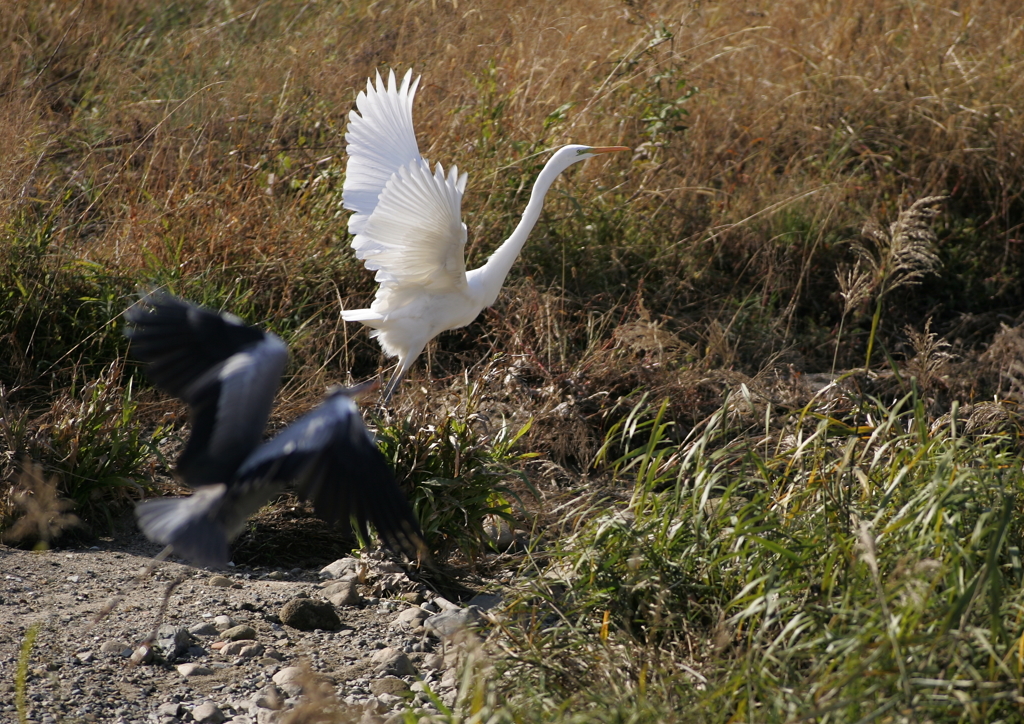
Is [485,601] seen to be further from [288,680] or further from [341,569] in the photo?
[288,680]

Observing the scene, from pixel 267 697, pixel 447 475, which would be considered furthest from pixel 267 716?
pixel 447 475

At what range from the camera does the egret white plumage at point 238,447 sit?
2256 mm

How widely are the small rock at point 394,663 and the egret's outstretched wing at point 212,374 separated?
737 millimetres

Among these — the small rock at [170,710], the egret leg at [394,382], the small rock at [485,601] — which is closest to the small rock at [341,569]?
the small rock at [485,601]

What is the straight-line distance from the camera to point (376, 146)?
4156 millimetres

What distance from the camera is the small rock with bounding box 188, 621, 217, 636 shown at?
289 centimetres

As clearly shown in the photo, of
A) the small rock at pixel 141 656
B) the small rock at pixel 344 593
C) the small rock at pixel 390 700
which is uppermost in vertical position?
the small rock at pixel 141 656

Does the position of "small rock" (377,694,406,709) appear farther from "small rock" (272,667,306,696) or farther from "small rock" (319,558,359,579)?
"small rock" (319,558,359,579)

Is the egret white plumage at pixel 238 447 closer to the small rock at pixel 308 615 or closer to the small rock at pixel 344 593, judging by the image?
the small rock at pixel 308 615

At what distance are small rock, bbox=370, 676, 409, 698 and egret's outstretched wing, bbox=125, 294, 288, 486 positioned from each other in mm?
715

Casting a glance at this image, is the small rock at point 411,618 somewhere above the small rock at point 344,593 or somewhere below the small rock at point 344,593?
below

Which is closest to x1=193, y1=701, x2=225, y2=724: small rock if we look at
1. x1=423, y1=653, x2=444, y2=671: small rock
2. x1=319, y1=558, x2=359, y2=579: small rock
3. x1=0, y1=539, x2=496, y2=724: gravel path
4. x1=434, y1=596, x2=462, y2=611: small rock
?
x1=0, y1=539, x2=496, y2=724: gravel path

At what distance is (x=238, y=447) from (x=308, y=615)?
0.73 m

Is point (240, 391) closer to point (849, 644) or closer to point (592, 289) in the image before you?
point (849, 644)
